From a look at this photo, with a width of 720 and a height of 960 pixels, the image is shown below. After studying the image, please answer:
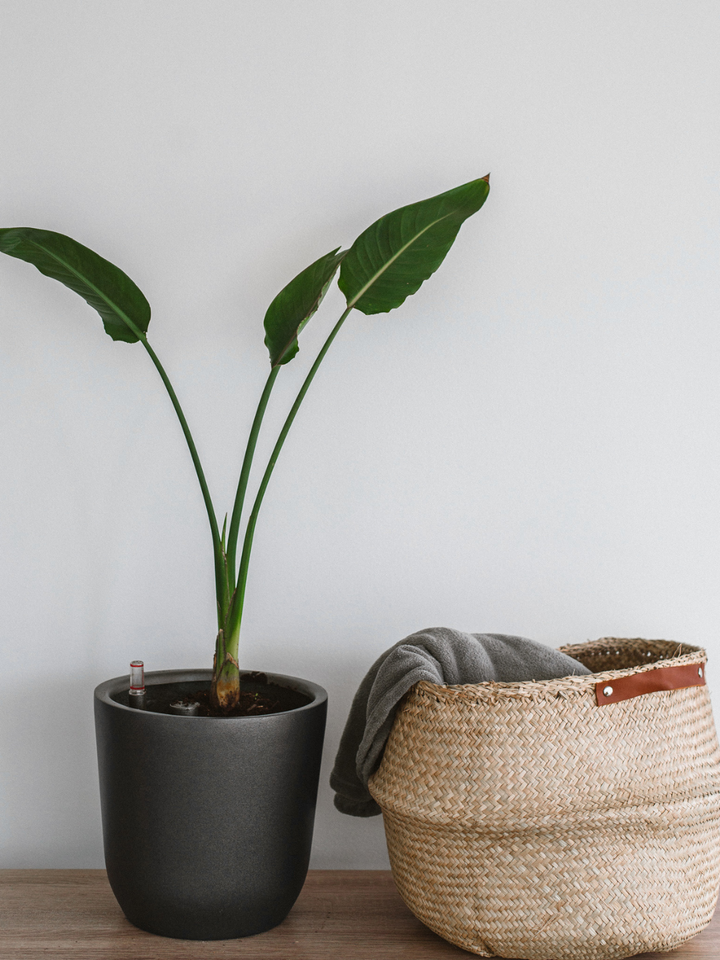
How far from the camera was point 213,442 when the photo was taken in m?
1.07

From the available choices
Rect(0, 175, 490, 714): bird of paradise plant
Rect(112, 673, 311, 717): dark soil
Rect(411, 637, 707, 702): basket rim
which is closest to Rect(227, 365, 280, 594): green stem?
Rect(0, 175, 490, 714): bird of paradise plant

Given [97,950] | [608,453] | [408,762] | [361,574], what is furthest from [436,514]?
[97,950]

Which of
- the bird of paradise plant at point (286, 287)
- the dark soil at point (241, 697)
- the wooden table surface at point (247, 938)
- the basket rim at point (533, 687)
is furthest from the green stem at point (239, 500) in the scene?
the wooden table surface at point (247, 938)

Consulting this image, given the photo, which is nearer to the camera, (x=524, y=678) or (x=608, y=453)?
(x=524, y=678)

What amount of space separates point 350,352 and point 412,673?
48 cm

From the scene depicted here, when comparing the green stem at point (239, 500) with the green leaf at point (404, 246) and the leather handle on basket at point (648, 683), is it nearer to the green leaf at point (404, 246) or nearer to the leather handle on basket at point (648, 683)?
the green leaf at point (404, 246)

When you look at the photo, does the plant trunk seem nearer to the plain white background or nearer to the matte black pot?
the matte black pot

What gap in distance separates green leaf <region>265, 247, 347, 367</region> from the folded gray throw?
1.27 ft

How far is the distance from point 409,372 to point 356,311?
0.38ft

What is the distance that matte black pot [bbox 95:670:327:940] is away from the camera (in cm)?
81

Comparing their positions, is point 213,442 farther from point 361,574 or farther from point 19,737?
point 19,737

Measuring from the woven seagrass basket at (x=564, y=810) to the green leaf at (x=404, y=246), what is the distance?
0.49 metres

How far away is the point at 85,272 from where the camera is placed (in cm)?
88

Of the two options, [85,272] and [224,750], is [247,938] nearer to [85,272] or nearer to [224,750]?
[224,750]
